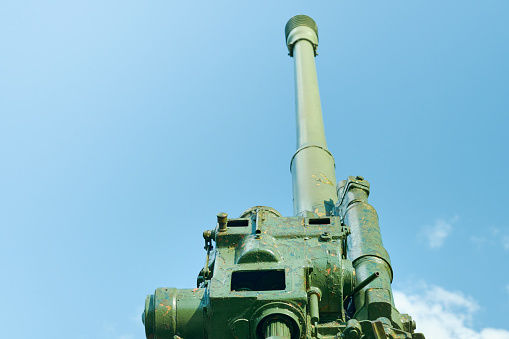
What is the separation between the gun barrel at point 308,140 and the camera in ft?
56.5

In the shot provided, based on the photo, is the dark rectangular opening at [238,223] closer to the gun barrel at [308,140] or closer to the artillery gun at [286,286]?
the artillery gun at [286,286]

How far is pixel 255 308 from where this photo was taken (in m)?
11.0

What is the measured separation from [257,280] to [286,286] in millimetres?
884

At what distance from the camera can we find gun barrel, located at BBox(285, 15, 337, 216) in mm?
17219

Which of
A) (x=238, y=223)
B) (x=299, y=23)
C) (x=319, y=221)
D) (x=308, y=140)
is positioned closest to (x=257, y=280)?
(x=238, y=223)

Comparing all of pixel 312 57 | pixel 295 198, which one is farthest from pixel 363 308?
pixel 312 57

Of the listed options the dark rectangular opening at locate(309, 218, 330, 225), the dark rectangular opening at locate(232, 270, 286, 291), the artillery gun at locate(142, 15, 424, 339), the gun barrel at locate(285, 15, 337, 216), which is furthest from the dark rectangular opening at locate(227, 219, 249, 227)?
the gun barrel at locate(285, 15, 337, 216)

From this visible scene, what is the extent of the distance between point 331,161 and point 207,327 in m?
8.77

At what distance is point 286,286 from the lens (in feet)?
37.2

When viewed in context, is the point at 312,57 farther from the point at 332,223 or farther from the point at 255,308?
the point at 255,308

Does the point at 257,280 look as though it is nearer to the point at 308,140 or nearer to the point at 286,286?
the point at 286,286

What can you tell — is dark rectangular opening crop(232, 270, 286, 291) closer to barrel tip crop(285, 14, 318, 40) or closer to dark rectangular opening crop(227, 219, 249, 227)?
dark rectangular opening crop(227, 219, 249, 227)

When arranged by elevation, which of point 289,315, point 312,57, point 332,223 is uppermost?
point 312,57

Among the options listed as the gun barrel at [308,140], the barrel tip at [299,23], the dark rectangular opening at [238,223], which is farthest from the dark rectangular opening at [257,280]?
the barrel tip at [299,23]
